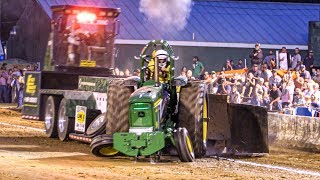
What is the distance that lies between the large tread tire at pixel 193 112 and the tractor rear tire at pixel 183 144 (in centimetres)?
46

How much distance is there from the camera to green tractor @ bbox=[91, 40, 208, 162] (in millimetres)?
15523

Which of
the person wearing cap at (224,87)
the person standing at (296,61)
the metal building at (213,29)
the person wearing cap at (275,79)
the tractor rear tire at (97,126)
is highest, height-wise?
the metal building at (213,29)

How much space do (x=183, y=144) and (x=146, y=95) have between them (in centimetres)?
105

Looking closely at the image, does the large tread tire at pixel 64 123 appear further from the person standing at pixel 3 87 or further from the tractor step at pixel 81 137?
the person standing at pixel 3 87

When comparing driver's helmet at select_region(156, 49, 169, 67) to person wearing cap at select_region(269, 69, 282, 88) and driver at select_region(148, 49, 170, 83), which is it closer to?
driver at select_region(148, 49, 170, 83)

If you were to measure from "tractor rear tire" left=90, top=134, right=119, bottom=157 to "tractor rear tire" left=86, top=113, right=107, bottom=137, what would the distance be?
1.66 meters

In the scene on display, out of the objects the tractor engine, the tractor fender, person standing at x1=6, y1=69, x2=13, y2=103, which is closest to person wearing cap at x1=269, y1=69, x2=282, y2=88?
the tractor fender

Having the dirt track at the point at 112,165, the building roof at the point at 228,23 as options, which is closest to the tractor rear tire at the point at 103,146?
the dirt track at the point at 112,165

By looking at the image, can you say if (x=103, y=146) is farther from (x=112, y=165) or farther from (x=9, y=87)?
(x=9, y=87)

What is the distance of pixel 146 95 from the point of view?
15.6m

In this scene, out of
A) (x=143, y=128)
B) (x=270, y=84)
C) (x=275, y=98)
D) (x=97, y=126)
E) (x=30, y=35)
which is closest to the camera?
(x=143, y=128)

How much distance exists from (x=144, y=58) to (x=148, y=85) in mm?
738

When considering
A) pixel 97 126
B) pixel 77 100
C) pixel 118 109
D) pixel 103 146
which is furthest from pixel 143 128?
pixel 77 100

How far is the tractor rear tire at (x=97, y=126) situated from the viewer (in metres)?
18.4
